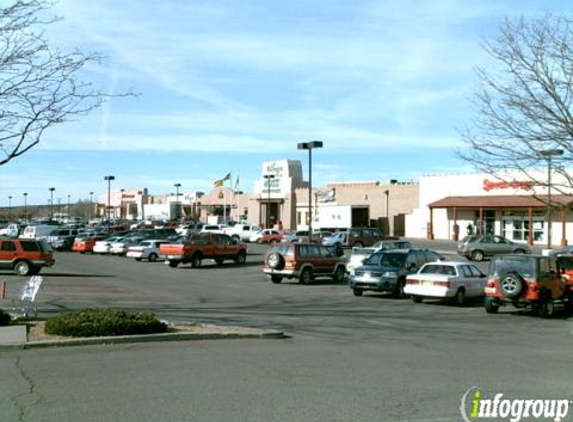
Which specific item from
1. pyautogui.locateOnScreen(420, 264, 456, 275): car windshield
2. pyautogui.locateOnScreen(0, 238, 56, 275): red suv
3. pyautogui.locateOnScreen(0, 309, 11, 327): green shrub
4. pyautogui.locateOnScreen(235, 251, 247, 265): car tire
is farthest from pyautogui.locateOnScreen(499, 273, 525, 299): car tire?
pyautogui.locateOnScreen(235, 251, 247, 265): car tire

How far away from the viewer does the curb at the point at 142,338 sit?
1184cm

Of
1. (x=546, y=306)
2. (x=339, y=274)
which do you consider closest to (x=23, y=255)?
(x=339, y=274)

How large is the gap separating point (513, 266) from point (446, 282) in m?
2.76

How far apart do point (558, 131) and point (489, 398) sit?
1066cm

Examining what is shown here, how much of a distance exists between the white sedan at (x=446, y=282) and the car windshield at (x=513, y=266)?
2290 millimetres

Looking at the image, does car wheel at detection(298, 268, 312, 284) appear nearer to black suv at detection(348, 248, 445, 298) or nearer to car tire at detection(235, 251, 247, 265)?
black suv at detection(348, 248, 445, 298)

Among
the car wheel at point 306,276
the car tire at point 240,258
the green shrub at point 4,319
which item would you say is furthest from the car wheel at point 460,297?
the car tire at point 240,258

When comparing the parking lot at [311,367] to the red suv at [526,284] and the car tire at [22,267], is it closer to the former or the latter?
the red suv at [526,284]

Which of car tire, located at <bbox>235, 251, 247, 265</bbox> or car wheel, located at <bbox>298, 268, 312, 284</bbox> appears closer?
car wheel, located at <bbox>298, 268, 312, 284</bbox>

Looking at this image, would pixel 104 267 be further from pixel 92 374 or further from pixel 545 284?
pixel 92 374

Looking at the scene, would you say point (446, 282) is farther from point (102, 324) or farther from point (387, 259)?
point (102, 324)

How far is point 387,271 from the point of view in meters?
25.5

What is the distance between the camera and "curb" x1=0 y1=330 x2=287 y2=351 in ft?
38.9

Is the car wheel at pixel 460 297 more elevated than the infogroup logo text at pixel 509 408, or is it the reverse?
the infogroup logo text at pixel 509 408
